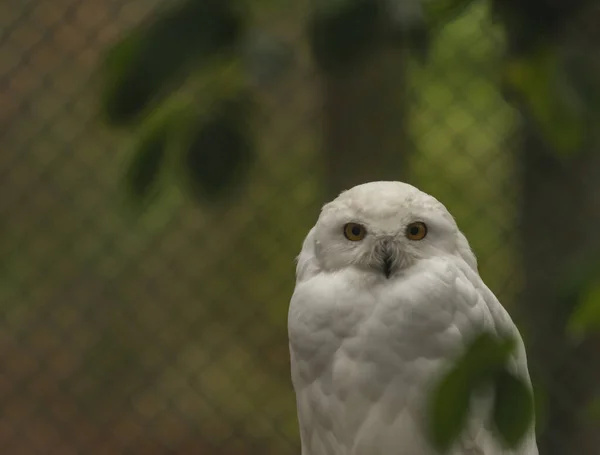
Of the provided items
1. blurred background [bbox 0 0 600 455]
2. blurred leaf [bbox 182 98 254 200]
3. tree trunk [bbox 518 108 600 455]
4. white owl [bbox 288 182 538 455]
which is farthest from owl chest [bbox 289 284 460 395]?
tree trunk [bbox 518 108 600 455]

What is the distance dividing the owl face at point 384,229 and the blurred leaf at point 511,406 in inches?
26.4

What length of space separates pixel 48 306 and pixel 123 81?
2.04 metres

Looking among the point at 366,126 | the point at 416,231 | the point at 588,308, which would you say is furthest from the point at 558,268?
the point at 588,308

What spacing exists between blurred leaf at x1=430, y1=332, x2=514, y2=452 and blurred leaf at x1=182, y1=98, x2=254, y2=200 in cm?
18

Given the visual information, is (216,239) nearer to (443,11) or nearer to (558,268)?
(558,268)

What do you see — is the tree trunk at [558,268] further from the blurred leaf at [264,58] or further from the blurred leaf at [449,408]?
the blurred leaf at [449,408]

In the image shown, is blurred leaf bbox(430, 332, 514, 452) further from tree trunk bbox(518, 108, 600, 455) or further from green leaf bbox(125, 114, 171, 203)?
tree trunk bbox(518, 108, 600, 455)

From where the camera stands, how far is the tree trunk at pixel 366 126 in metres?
1.39

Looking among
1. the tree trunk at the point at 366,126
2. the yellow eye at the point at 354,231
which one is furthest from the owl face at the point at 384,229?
the tree trunk at the point at 366,126

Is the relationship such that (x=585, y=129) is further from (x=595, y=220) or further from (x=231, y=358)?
(x=231, y=358)

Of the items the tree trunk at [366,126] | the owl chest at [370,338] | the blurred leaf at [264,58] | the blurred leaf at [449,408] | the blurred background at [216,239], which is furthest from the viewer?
the blurred background at [216,239]

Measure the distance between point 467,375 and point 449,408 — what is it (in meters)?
0.02

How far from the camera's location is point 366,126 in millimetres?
1500

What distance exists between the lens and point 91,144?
7.31ft
